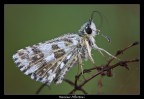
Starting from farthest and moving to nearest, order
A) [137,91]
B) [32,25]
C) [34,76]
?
[32,25] < [137,91] < [34,76]

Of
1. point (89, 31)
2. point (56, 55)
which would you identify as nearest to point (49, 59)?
point (56, 55)

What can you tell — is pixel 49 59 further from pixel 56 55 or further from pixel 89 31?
pixel 89 31

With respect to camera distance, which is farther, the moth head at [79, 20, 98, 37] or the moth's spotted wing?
the moth head at [79, 20, 98, 37]

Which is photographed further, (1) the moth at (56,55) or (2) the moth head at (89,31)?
(2) the moth head at (89,31)

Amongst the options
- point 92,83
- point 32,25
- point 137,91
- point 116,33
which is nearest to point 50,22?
point 32,25

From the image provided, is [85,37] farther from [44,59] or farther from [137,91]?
[137,91]

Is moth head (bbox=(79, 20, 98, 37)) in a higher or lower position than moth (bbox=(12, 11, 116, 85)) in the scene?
higher
